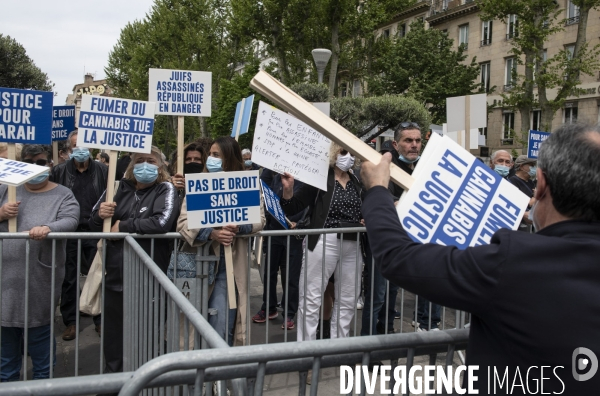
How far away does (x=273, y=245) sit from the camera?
6.32 m

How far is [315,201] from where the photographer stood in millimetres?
4672

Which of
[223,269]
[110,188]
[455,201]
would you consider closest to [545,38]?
[223,269]

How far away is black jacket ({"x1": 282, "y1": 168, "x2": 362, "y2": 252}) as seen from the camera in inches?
180

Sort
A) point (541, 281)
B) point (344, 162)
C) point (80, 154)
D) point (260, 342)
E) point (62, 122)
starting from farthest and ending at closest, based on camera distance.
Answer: point (62, 122) < point (80, 154) < point (260, 342) < point (344, 162) < point (541, 281)

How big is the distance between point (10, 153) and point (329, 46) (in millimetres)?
27155

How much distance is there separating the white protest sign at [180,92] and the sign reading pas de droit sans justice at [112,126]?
1.10 meters

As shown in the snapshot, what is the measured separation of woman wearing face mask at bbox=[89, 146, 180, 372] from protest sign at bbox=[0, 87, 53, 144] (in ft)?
2.65

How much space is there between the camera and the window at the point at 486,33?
3947 centimetres

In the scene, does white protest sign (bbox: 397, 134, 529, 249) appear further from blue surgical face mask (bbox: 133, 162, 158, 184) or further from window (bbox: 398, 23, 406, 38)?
window (bbox: 398, 23, 406, 38)

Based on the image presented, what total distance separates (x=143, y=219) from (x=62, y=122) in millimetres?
5717

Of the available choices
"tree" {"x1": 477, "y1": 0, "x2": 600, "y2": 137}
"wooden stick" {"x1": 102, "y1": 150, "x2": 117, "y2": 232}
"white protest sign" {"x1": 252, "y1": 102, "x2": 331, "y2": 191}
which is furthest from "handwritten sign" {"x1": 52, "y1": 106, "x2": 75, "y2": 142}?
"tree" {"x1": 477, "y1": 0, "x2": 600, "y2": 137}

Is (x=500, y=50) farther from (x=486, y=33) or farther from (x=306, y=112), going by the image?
(x=306, y=112)

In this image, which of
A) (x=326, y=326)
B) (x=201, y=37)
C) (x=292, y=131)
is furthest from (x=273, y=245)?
(x=201, y=37)

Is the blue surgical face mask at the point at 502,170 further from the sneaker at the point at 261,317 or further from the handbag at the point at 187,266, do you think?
the handbag at the point at 187,266
